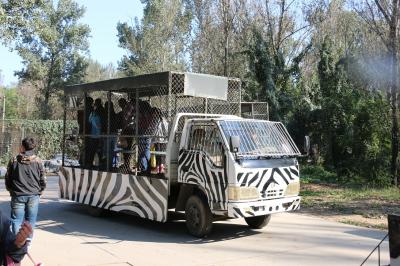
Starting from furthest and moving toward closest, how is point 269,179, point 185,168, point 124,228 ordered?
point 124,228
point 185,168
point 269,179

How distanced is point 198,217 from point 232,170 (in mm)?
1209

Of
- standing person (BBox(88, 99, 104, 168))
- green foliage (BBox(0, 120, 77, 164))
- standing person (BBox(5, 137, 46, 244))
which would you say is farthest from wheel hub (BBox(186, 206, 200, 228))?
green foliage (BBox(0, 120, 77, 164))

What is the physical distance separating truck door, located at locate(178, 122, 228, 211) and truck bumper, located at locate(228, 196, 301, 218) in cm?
19

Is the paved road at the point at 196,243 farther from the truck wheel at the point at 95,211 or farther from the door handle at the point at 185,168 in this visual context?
the door handle at the point at 185,168

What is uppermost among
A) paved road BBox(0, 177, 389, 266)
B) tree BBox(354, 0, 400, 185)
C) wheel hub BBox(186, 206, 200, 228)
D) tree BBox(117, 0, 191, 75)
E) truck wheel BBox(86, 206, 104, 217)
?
tree BBox(117, 0, 191, 75)

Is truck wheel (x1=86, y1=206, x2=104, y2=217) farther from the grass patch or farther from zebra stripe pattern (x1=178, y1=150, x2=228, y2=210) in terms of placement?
the grass patch

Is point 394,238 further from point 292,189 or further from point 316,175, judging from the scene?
point 316,175

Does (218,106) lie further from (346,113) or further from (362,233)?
(346,113)

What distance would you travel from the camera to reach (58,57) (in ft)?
118

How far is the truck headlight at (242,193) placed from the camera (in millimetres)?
8652

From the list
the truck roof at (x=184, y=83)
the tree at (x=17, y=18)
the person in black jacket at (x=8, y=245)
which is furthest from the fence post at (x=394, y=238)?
the tree at (x=17, y=18)

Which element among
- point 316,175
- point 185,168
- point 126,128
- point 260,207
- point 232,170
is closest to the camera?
point 232,170

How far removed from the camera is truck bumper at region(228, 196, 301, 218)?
862 centimetres

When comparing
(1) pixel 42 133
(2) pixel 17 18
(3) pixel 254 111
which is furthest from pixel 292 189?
(1) pixel 42 133
